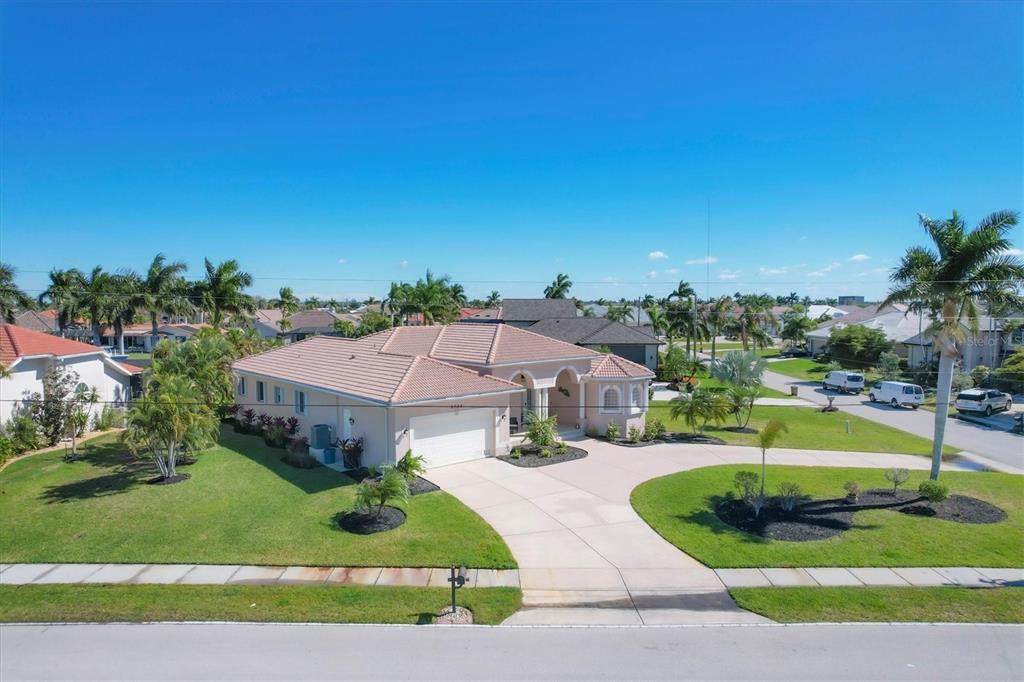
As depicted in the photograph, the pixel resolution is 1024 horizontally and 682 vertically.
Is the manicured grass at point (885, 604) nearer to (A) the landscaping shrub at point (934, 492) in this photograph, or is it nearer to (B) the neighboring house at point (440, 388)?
(A) the landscaping shrub at point (934, 492)

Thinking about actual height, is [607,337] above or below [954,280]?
below

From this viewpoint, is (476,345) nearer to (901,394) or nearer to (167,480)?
(167,480)

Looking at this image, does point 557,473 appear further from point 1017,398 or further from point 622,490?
point 1017,398

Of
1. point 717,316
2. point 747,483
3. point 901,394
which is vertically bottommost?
point 901,394

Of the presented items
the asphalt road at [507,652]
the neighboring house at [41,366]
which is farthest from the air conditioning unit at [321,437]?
the asphalt road at [507,652]

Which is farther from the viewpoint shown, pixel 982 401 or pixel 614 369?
Result: pixel 982 401

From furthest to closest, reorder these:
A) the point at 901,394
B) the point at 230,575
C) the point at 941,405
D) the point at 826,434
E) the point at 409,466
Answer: the point at 901,394, the point at 826,434, the point at 941,405, the point at 409,466, the point at 230,575

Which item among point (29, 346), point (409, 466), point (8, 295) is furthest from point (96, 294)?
point (409, 466)

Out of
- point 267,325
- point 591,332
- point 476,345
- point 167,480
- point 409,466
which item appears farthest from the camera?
point 267,325
